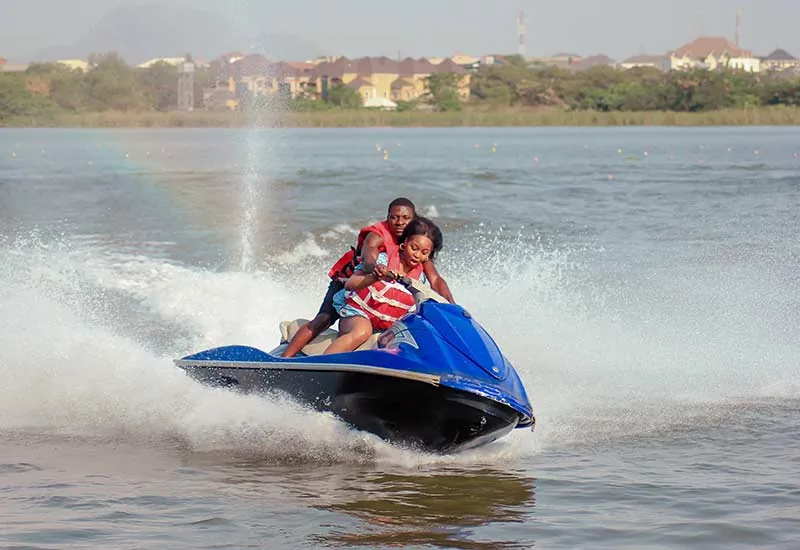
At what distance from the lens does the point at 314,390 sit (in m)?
7.35

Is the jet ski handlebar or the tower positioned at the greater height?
the tower

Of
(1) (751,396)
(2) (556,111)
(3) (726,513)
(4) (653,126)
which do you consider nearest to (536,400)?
(1) (751,396)

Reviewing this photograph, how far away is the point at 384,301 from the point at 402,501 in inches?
52.3

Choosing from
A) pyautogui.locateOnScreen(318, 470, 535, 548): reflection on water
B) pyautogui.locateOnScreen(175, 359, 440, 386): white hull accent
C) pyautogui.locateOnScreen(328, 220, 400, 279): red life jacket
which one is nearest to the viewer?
pyautogui.locateOnScreen(318, 470, 535, 548): reflection on water

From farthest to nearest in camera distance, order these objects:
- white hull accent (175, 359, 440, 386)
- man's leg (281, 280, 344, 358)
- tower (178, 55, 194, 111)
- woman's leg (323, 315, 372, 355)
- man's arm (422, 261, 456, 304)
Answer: tower (178, 55, 194, 111)
man's leg (281, 280, 344, 358)
man's arm (422, 261, 456, 304)
woman's leg (323, 315, 372, 355)
white hull accent (175, 359, 440, 386)

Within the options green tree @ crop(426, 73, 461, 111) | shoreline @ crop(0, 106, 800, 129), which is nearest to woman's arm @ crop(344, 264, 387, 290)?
shoreline @ crop(0, 106, 800, 129)

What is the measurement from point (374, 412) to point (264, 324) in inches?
219

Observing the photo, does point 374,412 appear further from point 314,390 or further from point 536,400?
point 536,400

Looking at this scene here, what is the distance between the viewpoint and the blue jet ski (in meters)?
6.93

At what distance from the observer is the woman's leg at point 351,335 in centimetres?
740

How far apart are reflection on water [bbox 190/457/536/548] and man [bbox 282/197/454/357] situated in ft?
2.82

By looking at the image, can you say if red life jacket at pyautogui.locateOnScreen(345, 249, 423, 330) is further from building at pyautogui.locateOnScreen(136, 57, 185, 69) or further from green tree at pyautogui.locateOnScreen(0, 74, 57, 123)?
green tree at pyautogui.locateOnScreen(0, 74, 57, 123)

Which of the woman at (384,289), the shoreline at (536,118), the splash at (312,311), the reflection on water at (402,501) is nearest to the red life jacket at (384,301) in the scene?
the woman at (384,289)

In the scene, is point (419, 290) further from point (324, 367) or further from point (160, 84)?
point (160, 84)
